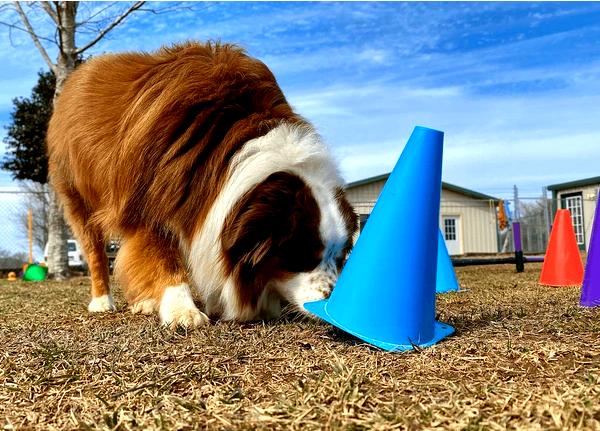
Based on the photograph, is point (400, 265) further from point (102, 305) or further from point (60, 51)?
point (60, 51)

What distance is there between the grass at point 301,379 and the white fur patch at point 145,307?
425 mm

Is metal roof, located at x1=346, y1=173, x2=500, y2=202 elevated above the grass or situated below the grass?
above

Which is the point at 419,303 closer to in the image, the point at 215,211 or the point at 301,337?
the point at 301,337

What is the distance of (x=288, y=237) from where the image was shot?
304cm

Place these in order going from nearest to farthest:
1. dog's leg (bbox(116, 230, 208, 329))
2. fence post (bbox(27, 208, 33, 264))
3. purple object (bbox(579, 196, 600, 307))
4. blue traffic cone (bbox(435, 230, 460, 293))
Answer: dog's leg (bbox(116, 230, 208, 329)) < purple object (bbox(579, 196, 600, 307)) < blue traffic cone (bbox(435, 230, 460, 293)) < fence post (bbox(27, 208, 33, 264))

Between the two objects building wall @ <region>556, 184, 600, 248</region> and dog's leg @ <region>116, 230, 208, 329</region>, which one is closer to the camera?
dog's leg @ <region>116, 230, 208, 329</region>

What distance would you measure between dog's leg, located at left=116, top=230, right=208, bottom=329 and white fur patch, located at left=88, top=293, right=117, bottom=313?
1271 mm

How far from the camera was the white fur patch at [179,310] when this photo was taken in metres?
3.20

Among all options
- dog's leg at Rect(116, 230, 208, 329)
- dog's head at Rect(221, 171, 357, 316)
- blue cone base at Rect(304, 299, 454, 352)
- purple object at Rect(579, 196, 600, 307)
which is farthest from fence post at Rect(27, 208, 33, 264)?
purple object at Rect(579, 196, 600, 307)

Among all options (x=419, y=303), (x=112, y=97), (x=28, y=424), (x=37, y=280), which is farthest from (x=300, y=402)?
(x=37, y=280)

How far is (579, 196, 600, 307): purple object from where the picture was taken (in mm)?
3729

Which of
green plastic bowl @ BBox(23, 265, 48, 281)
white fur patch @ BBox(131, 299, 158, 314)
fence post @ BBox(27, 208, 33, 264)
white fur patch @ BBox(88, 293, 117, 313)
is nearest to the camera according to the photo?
white fur patch @ BBox(131, 299, 158, 314)

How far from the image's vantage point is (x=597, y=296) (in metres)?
3.73

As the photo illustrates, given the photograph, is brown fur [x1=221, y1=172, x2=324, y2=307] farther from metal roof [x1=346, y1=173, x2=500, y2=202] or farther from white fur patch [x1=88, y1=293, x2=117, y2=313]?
metal roof [x1=346, y1=173, x2=500, y2=202]
